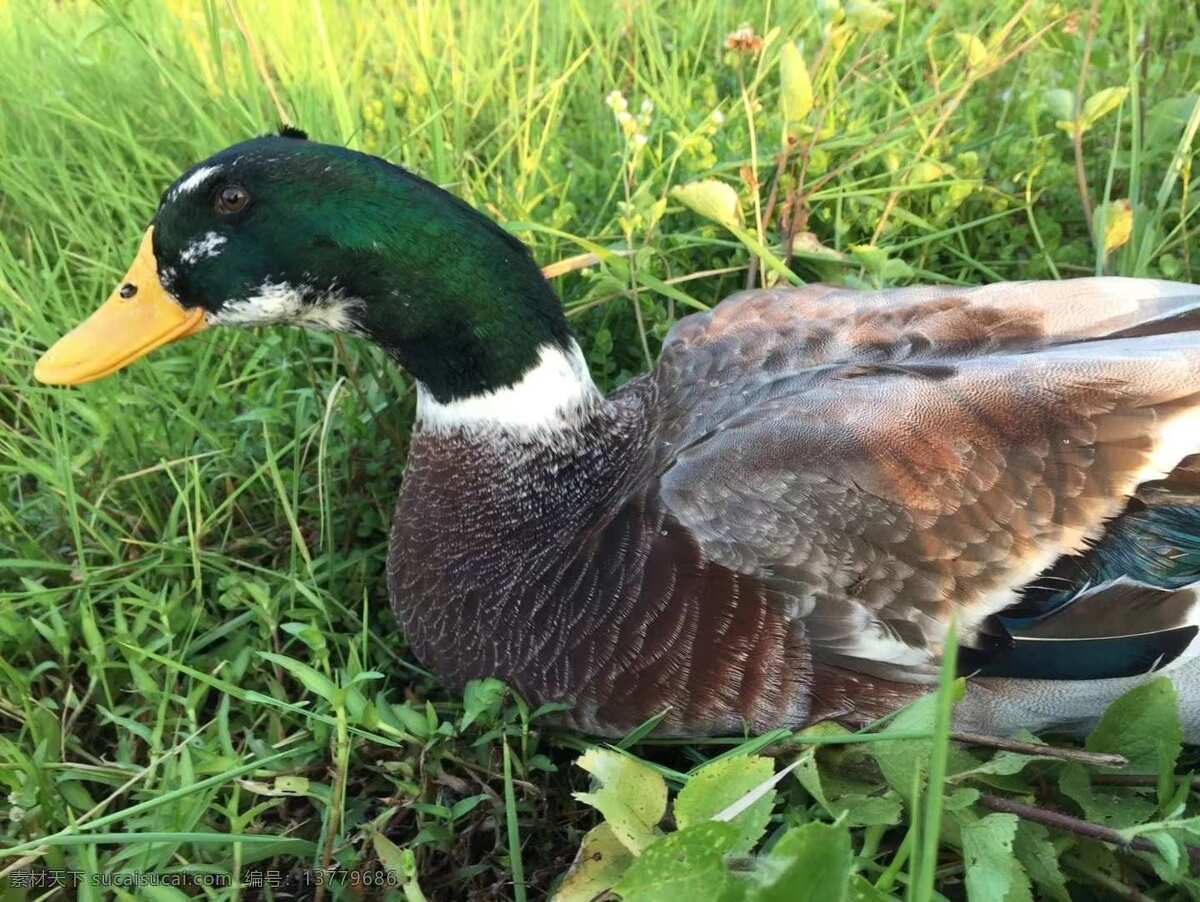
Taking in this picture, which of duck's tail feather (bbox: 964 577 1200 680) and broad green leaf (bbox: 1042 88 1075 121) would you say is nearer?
duck's tail feather (bbox: 964 577 1200 680)

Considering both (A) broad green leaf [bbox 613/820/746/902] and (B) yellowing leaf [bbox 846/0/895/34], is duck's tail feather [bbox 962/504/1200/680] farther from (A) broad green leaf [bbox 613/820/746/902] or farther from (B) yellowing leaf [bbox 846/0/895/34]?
(B) yellowing leaf [bbox 846/0/895/34]

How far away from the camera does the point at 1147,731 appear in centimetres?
110

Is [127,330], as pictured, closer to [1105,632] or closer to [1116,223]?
[1105,632]

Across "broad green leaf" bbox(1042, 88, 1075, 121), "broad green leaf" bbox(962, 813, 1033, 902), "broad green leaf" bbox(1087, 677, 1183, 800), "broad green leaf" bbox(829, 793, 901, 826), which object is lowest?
"broad green leaf" bbox(1087, 677, 1183, 800)

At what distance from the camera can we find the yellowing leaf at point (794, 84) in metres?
1.58

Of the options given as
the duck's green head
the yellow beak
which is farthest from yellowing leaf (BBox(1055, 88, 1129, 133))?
the yellow beak

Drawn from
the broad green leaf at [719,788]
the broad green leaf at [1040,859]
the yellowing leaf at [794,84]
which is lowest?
the broad green leaf at [1040,859]

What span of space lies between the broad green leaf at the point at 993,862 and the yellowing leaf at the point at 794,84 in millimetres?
1160

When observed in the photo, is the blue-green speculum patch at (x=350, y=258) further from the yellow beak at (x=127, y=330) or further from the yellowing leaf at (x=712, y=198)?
the yellowing leaf at (x=712, y=198)

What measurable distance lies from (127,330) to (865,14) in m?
1.21

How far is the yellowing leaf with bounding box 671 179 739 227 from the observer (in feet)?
5.37

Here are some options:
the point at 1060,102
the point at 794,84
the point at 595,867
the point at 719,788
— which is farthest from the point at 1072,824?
the point at 1060,102

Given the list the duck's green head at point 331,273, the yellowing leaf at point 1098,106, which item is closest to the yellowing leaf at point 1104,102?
the yellowing leaf at point 1098,106

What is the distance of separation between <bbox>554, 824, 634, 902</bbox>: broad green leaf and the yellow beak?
2.93 ft
